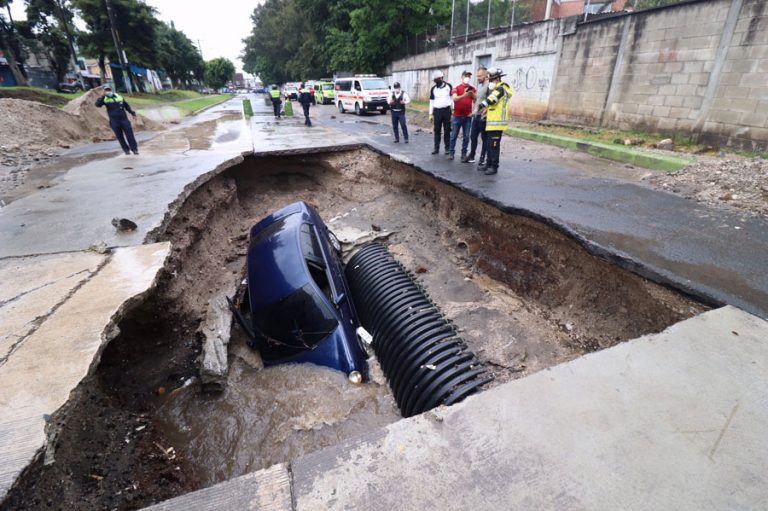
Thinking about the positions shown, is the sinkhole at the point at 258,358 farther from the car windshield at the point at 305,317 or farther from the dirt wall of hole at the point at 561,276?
the car windshield at the point at 305,317

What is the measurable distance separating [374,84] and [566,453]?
19622mm

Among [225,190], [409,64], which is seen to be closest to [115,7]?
[409,64]

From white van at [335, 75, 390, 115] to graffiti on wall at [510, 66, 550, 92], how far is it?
278 inches

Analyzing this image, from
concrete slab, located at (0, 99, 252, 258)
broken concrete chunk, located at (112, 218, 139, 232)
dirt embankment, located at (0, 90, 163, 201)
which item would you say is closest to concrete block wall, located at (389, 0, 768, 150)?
concrete slab, located at (0, 99, 252, 258)

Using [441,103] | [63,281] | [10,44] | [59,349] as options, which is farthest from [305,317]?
[10,44]

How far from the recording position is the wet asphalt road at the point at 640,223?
2836 mm

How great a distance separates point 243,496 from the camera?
1.36 metres

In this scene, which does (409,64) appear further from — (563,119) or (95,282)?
(95,282)

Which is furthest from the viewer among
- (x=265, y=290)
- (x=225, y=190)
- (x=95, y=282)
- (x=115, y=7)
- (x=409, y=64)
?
(x=115, y=7)

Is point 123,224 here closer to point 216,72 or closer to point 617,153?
point 617,153

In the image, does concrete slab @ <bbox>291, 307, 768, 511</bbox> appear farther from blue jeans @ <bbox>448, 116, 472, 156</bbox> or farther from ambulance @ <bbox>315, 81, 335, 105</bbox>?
ambulance @ <bbox>315, 81, 335, 105</bbox>

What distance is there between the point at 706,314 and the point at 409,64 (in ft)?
76.6

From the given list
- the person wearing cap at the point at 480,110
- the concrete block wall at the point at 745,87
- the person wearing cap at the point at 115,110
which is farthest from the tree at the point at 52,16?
the concrete block wall at the point at 745,87

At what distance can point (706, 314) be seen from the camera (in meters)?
2.26
